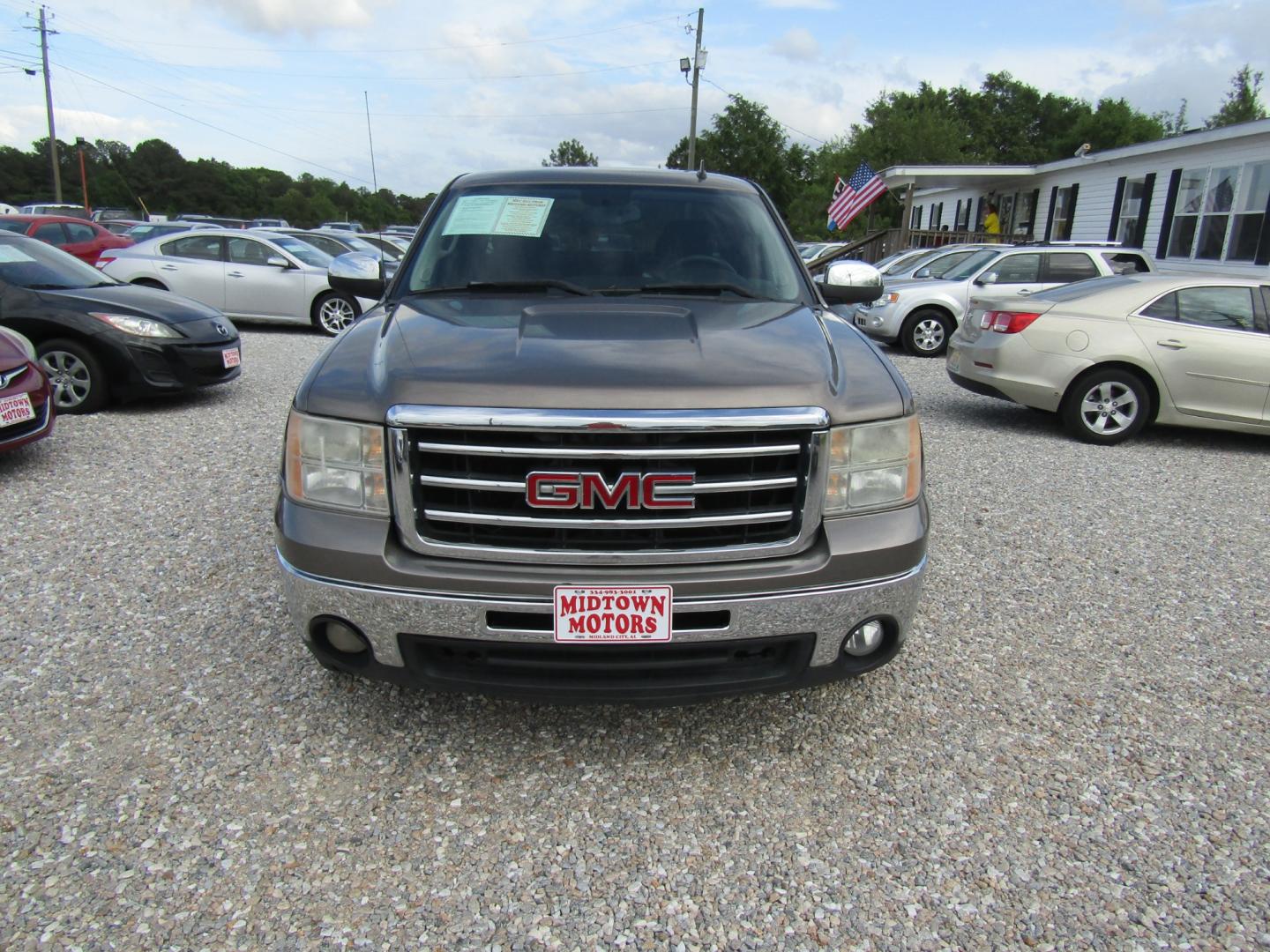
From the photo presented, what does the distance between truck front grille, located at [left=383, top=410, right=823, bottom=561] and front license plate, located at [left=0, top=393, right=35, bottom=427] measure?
4299mm

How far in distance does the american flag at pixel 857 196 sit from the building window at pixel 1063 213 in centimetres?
472

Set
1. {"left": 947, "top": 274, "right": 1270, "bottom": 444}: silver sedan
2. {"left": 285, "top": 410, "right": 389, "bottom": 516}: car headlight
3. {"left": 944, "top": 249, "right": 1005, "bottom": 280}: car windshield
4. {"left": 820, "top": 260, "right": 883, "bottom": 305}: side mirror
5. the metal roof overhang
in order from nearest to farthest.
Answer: {"left": 285, "top": 410, "right": 389, "bottom": 516}: car headlight
{"left": 820, "top": 260, "right": 883, "bottom": 305}: side mirror
{"left": 947, "top": 274, "right": 1270, "bottom": 444}: silver sedan
{"left": 944, "top": 249, "right": 1005, "bottom": 280}: car windshield
the metal roof overhang

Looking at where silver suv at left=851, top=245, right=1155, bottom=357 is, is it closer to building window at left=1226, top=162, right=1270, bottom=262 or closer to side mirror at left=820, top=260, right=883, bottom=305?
building window at left=1226, top=162, right=1270, bottom=262

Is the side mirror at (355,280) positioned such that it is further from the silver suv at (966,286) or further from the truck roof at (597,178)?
the silver suv at (966,286)

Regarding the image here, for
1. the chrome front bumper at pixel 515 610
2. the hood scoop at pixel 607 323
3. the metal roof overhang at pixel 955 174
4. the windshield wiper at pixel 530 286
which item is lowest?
the chrome front bumper at pixel 515 610

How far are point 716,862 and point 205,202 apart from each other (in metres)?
98.2

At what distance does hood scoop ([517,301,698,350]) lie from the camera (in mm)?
2633

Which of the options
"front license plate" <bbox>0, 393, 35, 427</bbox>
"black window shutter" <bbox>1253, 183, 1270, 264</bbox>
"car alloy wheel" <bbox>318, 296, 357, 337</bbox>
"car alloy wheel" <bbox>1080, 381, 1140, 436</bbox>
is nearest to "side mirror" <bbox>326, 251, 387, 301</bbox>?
"front license plate" <bbox>0, 393, 35, 427</bbox>

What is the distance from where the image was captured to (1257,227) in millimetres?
14609

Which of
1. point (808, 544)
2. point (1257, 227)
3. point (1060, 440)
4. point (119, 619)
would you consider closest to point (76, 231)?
point (119, 619)

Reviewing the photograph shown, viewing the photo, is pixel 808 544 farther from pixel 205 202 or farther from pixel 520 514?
pixel 205 202

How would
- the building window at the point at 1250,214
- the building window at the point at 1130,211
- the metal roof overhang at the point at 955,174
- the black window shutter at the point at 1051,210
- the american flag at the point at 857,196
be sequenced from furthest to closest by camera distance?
the metal roof overhang at the point at 955,174
the black window shutter at the point at 1051,210
the american flag at the point at 857,196
the building window at the point at 1130,211
the building window at the point at 1250,214

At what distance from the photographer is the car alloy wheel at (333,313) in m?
12.5

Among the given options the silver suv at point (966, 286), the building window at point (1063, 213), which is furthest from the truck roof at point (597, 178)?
the building window at point (1063, 213)
